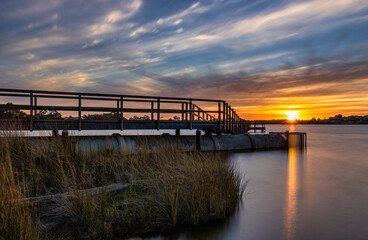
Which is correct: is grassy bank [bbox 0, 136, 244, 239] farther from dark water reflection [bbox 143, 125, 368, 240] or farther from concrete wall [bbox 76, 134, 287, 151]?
concrete wall [bbox 76, 134, 287, 151]

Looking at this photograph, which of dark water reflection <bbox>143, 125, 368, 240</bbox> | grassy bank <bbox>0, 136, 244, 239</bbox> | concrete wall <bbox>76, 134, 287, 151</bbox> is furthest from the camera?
concrete wall <bbox>76, 134, 287, 151</bbox>

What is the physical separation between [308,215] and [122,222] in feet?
15.6

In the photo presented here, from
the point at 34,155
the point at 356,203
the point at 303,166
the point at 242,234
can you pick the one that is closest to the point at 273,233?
the point at 242,234

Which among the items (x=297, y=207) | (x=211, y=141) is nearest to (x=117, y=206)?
(x=297, y=207)

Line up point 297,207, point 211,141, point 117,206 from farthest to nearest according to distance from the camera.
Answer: point 211,141 < point 297,207 < point 117,206

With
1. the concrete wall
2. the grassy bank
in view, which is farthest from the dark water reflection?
the concrete wall

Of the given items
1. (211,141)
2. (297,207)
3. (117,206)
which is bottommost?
(297,207)

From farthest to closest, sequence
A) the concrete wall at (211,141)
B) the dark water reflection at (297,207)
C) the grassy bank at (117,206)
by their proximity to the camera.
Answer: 1. the concrete wall at (211,141)
2. the dark water reflection at (297,207)
3. the grassy bank at (117,206)

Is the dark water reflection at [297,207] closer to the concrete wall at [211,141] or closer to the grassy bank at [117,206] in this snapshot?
the grassy bank at [117,206]

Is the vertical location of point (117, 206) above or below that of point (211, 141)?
below

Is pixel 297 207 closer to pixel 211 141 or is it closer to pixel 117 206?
pixel 117 206

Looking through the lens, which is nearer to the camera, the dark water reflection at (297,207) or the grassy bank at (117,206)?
the grassy bank at (117,206)

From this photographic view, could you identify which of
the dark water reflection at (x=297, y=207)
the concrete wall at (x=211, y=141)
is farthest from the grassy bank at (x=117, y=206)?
the concrete wall at (x=211, y=141)

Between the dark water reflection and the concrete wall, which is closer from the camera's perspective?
the dark water reflection
